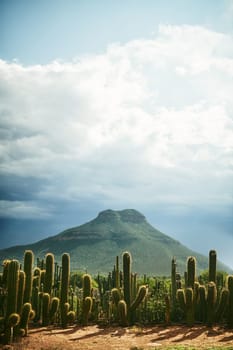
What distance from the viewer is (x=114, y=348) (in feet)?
40.2

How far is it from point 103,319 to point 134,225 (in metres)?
142

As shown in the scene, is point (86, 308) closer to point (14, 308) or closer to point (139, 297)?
point (139, 297)

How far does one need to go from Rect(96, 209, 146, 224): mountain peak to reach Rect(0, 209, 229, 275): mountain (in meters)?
1.34

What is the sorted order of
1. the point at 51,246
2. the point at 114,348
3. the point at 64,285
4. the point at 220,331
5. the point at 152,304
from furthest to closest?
1. the point at 51,246
2. the point at 152,304
3. the point at 64,285
4. the point at 220,331
5. the point at 114,348

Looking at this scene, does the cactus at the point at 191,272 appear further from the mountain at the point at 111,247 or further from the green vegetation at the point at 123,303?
the mountain at the point at 111,247

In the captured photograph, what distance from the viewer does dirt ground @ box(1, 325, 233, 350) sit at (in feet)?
40.3

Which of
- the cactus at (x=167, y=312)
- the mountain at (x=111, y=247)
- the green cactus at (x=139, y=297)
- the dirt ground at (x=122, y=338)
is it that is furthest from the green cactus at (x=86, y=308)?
the mountain at (x=111, y=247)

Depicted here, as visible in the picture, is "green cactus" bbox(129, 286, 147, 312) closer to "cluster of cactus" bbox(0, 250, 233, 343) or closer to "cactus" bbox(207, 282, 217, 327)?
"cluster of cactus" bbox(0, 250, 233, 343)

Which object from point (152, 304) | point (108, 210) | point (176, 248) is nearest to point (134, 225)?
point (108, 210)

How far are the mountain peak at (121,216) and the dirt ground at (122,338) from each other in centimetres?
14242

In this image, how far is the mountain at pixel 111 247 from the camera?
10156 cm

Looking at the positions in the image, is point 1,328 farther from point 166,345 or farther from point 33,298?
point 166,345

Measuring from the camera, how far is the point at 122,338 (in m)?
13.7

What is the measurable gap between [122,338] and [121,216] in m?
153
